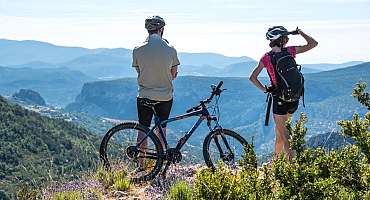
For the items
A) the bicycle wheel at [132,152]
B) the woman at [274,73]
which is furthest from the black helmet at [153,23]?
the woman at [274,73]

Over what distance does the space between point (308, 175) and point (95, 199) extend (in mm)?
3664

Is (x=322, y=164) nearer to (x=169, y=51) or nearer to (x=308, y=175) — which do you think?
(x=308, y=175)

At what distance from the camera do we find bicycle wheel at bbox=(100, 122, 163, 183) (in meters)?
6.63

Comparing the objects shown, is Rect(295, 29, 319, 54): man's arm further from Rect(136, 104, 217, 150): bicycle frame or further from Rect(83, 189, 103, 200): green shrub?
Rect(83, 189, 103, 200): green shrub

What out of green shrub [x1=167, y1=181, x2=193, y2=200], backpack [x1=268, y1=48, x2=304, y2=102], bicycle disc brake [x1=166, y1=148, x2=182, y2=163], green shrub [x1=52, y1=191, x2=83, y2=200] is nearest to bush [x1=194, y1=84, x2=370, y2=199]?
green shrub [x1=167, y1=181, x2=193, y2=200]

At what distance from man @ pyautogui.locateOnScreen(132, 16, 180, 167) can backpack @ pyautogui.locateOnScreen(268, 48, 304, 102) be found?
4.57ft

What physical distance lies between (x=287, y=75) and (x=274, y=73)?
0.16 metres

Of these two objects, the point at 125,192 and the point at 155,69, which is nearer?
the point at 125,192

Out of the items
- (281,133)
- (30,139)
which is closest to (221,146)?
(281,133)

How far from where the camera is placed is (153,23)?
264 inches

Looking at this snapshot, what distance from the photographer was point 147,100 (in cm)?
676

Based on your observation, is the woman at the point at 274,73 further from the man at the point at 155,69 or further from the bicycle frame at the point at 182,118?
the man at the point at 155,69

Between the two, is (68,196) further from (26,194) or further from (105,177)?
(105,177)

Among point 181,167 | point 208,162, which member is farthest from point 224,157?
point 181,167
